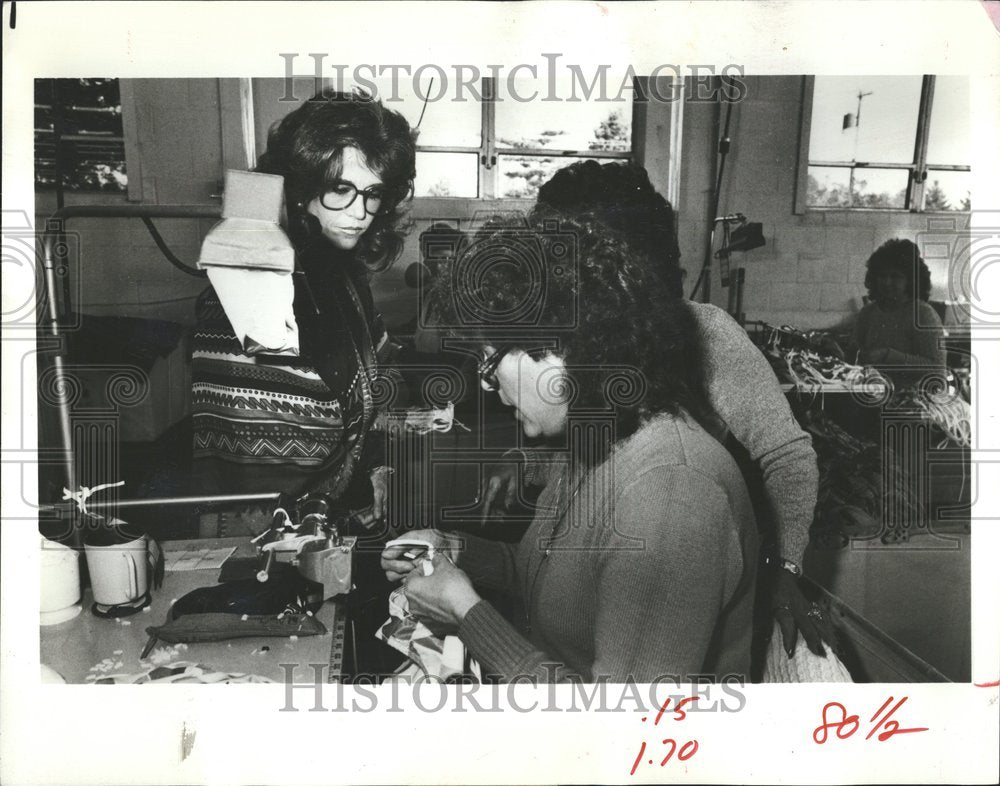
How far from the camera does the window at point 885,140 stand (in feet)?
3.54

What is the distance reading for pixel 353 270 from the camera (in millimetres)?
1055

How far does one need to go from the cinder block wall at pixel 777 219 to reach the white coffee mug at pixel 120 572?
939mm

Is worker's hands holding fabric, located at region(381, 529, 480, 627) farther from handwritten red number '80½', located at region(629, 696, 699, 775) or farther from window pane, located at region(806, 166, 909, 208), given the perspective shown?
window pane, located at region(806, 166, 909, 208)

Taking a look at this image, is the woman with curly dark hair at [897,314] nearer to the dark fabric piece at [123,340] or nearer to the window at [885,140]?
the window at [885,140]

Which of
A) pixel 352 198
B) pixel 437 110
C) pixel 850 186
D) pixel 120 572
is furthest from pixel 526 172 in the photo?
pixel 120 572

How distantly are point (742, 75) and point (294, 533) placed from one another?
983mm

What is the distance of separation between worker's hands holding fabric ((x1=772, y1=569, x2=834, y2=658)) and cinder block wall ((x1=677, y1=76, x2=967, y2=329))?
0.41 meters

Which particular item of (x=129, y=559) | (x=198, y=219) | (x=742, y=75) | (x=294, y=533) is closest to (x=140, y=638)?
(x=129, y=559)

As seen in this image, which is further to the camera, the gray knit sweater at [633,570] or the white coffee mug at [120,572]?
the white coffee mug at [120,572]

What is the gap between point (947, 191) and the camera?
1.10 meters

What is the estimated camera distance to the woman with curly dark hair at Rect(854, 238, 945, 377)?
1086 mm

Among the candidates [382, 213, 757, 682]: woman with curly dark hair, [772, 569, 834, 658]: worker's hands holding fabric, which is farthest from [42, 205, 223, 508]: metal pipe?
[772, 569, 834, 658]: worker's hands holding fabric

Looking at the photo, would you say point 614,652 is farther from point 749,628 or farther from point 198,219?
point 198,219

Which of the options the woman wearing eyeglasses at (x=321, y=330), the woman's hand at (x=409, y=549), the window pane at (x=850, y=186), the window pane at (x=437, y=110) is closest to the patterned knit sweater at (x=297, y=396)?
the woman wearing eyeglasses at (x=321, y=330)
